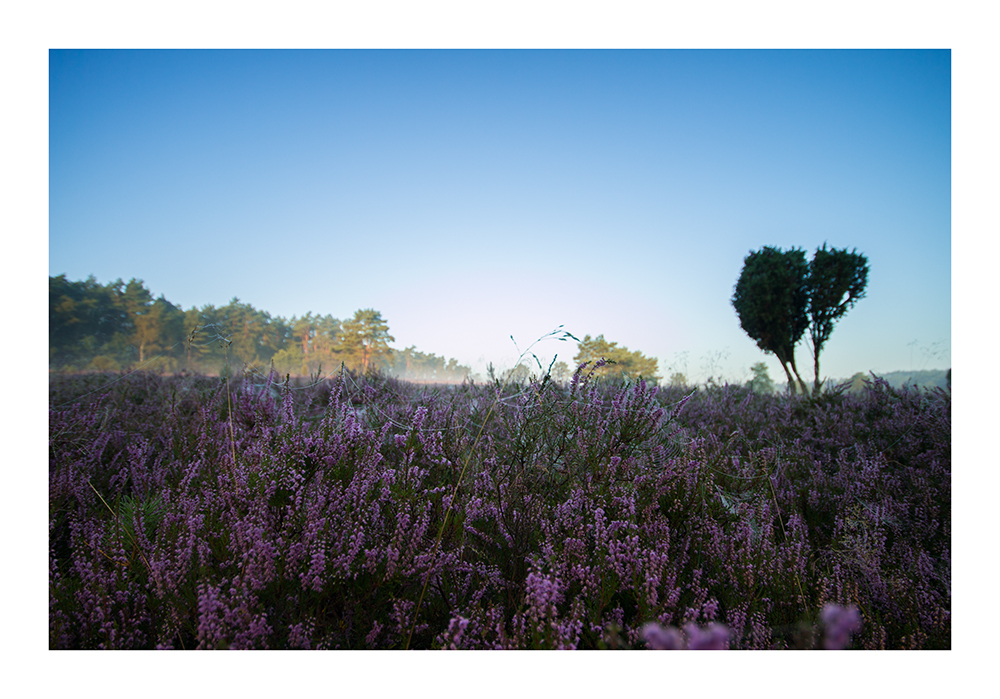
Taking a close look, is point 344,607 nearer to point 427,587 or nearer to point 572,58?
point 427,587

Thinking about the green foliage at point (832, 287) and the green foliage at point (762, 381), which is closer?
the green foliage at point (762, 381)

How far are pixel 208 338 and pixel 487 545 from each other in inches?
87.9

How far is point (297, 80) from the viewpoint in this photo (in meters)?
2.42

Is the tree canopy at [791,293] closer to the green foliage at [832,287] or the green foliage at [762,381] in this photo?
the green foliage at [832,287]

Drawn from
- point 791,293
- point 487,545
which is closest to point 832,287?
point 791,293

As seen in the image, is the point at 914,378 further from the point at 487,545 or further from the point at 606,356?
the point at 487,545

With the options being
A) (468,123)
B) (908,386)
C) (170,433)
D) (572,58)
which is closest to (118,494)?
(170,433)

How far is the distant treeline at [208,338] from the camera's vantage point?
8.76 ft

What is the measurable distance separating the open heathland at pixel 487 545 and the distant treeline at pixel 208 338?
27.5 inches

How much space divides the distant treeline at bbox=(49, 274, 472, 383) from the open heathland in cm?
70

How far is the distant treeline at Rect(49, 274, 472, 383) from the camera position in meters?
2.67

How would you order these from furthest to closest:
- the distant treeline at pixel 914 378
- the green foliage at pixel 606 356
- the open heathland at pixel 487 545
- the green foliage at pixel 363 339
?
the green foliage at pixel 363 339 → the distant treeline at pixel 914 378 → the green foliage at pixel 606 356 → the open heathland at pixel 487 545

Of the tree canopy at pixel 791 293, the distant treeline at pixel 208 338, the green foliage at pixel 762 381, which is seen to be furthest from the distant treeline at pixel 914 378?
the tree canopy at pixel 791 293
